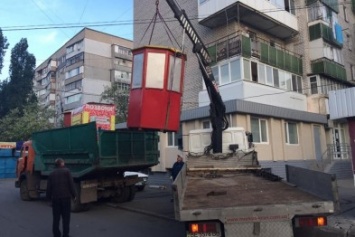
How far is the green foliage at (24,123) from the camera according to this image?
38250 mm

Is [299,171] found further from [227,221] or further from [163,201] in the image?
[163,201]

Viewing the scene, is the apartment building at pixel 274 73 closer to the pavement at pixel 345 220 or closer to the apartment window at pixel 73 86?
the pavement at pixel 345 220

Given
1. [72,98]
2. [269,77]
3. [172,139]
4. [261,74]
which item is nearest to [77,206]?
[172,139]

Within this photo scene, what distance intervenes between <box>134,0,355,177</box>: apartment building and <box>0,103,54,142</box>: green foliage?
1877 cm

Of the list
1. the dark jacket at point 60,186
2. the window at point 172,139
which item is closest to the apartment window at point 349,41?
the window at point 172,139

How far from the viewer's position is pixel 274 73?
20.7 m

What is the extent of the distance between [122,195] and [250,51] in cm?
1085

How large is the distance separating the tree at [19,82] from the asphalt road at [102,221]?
36.4 m

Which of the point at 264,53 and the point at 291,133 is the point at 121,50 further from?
the point at 291,133

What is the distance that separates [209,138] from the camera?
1115 cm

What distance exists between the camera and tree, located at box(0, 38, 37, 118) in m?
45.8

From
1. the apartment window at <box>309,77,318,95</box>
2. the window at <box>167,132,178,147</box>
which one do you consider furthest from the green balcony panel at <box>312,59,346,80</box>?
the window at <box>167,132,178,147</box>

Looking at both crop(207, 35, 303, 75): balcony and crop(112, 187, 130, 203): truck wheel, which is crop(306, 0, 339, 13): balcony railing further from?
crop(112, 187, 130, 203): truck wheel

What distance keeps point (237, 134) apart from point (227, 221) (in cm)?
624
